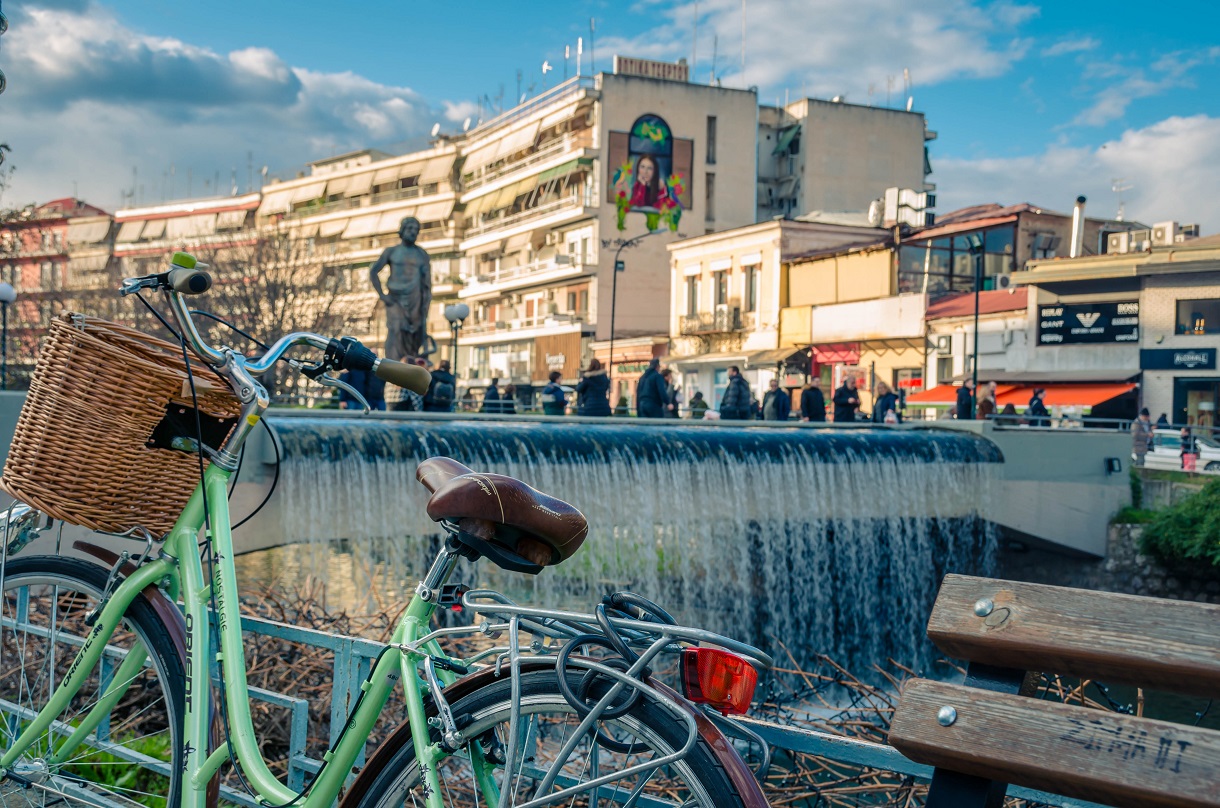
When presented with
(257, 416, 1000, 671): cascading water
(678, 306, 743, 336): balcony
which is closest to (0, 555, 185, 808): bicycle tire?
(257, 416, 1000, 671): cascading water

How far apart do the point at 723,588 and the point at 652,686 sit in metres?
14.6

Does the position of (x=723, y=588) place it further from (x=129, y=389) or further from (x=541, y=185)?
A: (x=541, y=185)

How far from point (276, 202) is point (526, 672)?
87003 millimetres

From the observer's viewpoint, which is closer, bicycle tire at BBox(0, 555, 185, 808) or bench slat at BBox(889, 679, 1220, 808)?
bench slat at BBox(889, 679, 1220, 808)

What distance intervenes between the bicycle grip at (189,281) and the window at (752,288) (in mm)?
45635

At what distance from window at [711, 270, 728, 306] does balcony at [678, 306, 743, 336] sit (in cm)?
57

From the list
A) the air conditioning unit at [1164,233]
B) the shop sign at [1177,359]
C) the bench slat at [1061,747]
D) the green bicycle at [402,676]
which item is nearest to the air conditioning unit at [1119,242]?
the air conditioning unit at [1164,233]

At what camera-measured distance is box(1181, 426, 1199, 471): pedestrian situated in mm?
23484

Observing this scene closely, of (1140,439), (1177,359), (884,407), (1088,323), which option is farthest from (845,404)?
(1088,323)

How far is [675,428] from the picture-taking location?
52.7ft

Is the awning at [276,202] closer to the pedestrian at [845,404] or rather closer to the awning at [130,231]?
the awning at [130,231]

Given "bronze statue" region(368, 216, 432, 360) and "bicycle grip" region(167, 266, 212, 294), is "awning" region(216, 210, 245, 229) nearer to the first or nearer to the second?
"bronze statue" region(368, 216, 432, 360)

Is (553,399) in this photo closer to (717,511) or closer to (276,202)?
(717,511)

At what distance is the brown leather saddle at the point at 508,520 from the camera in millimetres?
2084
